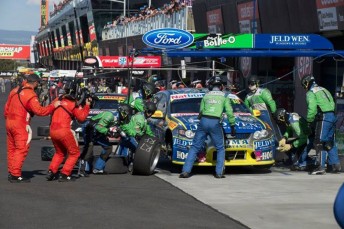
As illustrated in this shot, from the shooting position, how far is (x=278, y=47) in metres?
16.3

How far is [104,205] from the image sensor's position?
35.6ft

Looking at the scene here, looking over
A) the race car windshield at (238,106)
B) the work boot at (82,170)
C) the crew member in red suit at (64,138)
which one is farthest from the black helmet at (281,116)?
the crew member in red suit at (64,138)

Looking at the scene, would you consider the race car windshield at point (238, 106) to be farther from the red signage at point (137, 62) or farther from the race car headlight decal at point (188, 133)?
the red signage at point (137, 62)

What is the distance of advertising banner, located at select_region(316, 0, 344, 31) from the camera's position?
71.5ft

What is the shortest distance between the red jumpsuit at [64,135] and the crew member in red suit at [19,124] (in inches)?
7.5

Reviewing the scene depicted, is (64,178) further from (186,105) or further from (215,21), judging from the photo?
(215,21)

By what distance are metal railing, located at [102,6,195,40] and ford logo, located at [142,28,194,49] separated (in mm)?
20651

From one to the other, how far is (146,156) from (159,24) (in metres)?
26.4

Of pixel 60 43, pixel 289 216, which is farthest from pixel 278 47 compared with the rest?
pixel 60 43

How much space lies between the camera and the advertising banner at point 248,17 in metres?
28.4

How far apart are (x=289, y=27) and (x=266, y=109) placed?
31.1 ft

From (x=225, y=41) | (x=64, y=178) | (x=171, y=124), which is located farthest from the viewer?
(x=225, y=41)

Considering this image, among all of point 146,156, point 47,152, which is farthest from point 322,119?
point 47,152

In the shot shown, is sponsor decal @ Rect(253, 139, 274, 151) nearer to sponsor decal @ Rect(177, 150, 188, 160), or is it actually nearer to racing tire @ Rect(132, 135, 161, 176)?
sponsor decal @ Rect(177, 150, 188, 160)
